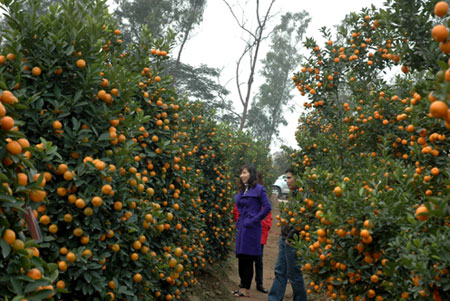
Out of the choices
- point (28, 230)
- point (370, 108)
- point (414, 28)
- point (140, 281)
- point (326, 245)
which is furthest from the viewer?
point (370, 108)

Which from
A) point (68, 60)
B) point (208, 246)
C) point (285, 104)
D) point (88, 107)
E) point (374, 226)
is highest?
point (285, 104)

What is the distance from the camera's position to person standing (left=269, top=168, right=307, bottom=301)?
491 cm

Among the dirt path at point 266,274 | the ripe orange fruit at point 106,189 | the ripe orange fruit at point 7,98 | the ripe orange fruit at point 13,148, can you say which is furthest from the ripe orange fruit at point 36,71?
the dirt path at point 266,274

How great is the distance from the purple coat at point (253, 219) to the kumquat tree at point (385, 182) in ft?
3.17

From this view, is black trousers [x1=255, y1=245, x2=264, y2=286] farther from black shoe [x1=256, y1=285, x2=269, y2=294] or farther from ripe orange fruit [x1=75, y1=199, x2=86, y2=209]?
ripe orange fruit [x1=75, y1=199, x2=86, y2=209]

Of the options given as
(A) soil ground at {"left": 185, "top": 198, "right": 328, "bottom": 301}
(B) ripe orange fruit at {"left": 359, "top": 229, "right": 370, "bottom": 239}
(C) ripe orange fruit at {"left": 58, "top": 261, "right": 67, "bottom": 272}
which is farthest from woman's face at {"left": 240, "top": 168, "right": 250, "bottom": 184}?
(C) ripe orange fruit at {"left": 58, "top": 261, "right": 67, "bottom": 272}

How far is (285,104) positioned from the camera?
37.2m

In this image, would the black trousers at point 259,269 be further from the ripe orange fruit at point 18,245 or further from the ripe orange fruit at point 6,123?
the ripe orange fruit at point 6,123

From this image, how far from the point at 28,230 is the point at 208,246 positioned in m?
5.33

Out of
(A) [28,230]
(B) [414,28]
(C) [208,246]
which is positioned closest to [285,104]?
(C) [208,246]

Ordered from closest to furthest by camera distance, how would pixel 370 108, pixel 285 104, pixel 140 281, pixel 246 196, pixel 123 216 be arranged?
1. pixel 123 216
2. pixel 140 281
3. pixel 370 108
4. pixel 246 196
5. pixel 285 104

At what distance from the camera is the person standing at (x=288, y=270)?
4910 mm

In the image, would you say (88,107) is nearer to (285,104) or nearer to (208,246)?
(208,246)

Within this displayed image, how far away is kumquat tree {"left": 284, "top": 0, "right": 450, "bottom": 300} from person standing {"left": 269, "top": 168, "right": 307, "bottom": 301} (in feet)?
0.85
